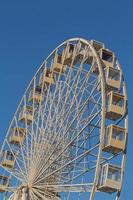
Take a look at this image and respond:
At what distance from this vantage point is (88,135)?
25.4 meters

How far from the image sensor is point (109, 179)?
75.0ft

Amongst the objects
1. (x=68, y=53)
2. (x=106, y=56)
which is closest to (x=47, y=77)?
(x=68, y=53)

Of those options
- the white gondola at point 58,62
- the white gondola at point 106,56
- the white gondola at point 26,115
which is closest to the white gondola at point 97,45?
the white gondola at point 106,56

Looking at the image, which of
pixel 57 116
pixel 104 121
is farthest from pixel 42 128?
pixel 104 121

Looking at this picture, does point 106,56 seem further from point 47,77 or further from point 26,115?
point 26,115

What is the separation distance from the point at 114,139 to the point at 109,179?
1.61 m

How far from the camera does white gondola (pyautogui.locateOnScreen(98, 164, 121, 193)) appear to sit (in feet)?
74.2

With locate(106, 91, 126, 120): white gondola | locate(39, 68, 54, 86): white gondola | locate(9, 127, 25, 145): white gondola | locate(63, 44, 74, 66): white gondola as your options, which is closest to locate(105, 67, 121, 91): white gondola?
locate(106, 91, 126, 120): white gondola

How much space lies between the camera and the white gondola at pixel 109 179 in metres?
22.6

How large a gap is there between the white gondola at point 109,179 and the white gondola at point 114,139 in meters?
0.72

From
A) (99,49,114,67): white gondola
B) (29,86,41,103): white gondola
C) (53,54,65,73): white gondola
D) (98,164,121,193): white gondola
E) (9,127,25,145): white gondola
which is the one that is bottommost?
(98,164,121,193): white gondola

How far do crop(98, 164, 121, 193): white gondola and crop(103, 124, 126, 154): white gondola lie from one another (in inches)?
28.2

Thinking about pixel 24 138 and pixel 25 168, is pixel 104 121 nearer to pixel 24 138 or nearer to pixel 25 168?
pixel 25 168

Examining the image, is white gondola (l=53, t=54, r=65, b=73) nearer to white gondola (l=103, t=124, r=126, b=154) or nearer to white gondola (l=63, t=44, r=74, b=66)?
white gondola (l=63, t=44, r=74, b=66)
